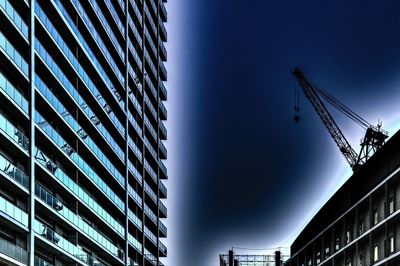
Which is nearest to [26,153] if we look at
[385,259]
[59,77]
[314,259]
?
[59,77]

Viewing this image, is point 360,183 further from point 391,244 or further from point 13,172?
point 13,172

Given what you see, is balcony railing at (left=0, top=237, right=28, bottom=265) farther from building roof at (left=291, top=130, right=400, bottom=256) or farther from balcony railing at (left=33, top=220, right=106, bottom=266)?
building roof at (left=291, top=130, right=400, bottom=256)

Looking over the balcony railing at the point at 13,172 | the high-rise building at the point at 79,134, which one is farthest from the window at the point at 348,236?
the balcony railing at the point at 13,172

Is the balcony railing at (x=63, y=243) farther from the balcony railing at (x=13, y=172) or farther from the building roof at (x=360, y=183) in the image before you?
the building roof at (x=360, y=183)

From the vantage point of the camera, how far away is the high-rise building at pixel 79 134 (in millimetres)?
62281

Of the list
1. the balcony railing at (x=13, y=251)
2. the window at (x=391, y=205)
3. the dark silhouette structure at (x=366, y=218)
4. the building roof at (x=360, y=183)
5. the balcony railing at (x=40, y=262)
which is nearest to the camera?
the balcony railing at (x=13, y=251)

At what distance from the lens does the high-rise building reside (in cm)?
6228

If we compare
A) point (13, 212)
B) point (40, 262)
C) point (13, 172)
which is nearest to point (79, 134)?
point (40, 262)

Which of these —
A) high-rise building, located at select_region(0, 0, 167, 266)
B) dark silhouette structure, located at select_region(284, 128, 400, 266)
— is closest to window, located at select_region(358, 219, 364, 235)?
dark silhouette structure, located at select_region(284, 128, 400, 266)

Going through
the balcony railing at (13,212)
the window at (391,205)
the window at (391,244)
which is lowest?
the window at (391,244)

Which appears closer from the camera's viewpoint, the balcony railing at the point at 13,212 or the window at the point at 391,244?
the balcony railing at the point at 13,212

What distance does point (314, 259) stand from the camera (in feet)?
321

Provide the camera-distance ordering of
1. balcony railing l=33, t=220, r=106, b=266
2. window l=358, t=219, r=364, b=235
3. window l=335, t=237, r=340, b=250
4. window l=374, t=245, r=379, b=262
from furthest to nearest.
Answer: window l=335, t=237, r=340, b=250 → window l=358, t=219, r=364, b=235 → window l=374, t=245, r=379, b=262 → balcony railing l=33, t=220, r=106, b=266

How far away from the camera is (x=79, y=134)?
82.4m
